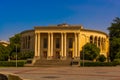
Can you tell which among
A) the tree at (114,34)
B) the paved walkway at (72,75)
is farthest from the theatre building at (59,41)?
the paved walkway at (72,75)

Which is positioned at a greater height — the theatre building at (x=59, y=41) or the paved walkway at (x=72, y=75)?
the theatre building at (x=59, y=41)

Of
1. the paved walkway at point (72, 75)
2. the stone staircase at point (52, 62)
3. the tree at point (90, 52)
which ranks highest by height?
the tree at point (90, 52)

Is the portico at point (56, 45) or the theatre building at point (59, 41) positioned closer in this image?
the theatre building at point (59, 41)

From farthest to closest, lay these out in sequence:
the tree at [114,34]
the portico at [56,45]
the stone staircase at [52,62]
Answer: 1. the tree at [114,34]
2. the portico at [56,45]
3. the stone staircase at [52,62]

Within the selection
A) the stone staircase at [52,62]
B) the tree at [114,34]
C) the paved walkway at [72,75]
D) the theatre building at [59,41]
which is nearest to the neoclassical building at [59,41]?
the theatre building at [59,41]

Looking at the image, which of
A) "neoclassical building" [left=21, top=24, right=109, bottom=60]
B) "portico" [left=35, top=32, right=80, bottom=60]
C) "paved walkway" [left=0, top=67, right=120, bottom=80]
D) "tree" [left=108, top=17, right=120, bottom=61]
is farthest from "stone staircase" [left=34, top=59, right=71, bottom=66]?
"paved walkway" [left=0, top=67, right=120, bottom=80]

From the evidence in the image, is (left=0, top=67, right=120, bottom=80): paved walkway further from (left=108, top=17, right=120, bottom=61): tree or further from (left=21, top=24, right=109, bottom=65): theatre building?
(left=108, top=17, right=120, bottom=61): tree

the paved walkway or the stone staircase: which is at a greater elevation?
the stone staircase

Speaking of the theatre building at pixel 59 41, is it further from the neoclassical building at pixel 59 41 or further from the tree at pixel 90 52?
the tree at pixel 90 52

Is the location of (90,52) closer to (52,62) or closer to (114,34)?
(52,62)

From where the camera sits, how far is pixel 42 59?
266 feet

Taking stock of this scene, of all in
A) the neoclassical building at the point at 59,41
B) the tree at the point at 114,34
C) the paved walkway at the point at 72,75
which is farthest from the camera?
the tree at the point at 114,34

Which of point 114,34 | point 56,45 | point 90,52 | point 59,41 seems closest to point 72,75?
point 90,52


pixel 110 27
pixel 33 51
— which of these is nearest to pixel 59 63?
pixel 33 51
